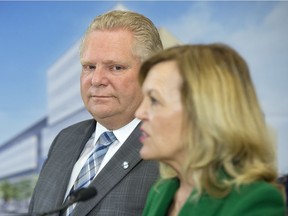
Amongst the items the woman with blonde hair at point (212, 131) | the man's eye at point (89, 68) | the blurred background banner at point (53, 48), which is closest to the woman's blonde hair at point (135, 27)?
the man's eye at point (89, 68)

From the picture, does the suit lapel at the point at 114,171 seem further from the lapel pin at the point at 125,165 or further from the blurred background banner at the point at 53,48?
the blurred background banner at the point at 53,48

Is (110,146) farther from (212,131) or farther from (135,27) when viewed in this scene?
(212,131)

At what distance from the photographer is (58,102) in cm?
360

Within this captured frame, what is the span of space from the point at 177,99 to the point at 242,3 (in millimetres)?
2289

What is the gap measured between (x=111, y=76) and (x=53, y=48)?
5.80 ft

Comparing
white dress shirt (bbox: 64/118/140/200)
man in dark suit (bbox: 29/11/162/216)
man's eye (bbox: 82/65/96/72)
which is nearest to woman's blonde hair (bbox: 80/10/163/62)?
man in dark suit (bbox: 29/11/162/216)

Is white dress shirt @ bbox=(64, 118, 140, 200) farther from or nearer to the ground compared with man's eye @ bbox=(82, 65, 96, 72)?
nearer to the ground

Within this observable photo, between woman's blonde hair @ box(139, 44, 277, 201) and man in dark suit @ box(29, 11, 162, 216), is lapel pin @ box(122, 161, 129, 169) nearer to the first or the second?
man in dark suit @ box(29, 11, 162, 216)

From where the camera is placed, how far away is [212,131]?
1.30 metres

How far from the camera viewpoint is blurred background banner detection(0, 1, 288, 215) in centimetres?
346

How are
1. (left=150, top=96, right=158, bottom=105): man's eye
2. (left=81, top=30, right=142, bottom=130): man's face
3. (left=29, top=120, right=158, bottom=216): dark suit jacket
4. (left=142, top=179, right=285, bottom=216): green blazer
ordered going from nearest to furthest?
Result: (left=142, top=179, right=285, bottom=216): green blazer < (left=150, top=96, right=158, bottom=105): man's eye < (left=29, top=120, right=158, bottom=216): dark suit jacket < (left=81, top=30, right=142, bottom=130): man's face

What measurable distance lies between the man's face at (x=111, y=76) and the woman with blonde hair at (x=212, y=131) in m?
0.52

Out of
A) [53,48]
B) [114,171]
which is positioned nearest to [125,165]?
[114,171]

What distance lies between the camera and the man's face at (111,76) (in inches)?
76.2
